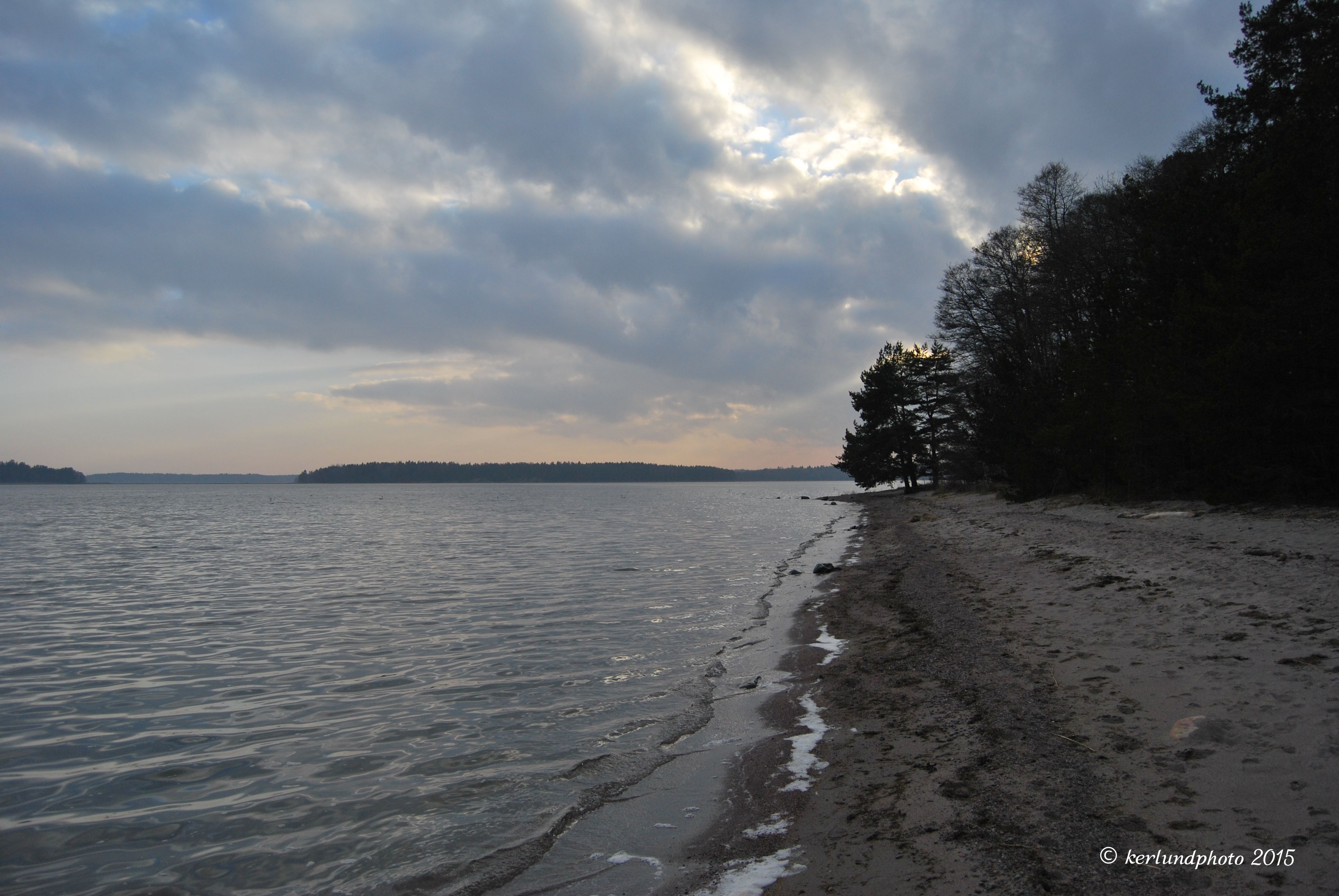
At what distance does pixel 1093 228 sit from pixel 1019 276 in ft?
19.0

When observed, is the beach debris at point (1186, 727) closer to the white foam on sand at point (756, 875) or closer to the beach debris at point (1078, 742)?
the beach debris at point (1078, 742)

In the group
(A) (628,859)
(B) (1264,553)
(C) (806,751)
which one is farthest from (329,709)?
(B) (1264,553)

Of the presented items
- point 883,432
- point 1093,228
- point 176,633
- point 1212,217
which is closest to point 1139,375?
point 1212,217

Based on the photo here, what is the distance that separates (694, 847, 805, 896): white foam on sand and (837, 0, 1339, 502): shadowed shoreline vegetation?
17.4 meters

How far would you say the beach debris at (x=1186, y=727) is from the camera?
521 centimetres

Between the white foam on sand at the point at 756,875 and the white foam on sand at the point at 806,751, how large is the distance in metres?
1.12

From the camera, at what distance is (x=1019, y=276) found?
122ft

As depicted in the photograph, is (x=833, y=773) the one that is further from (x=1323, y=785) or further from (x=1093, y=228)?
(x=1093, y=228)

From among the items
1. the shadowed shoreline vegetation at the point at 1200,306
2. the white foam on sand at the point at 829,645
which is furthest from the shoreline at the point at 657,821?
the shadowed shoreline vegetation at the point at 1200,306

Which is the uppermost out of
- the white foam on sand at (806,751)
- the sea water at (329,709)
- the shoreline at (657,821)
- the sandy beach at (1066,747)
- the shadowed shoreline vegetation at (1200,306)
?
the shadowed shoreline vegetation at (1200,306)

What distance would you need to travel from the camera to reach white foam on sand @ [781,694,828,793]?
5.73 metres

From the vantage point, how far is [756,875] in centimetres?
430

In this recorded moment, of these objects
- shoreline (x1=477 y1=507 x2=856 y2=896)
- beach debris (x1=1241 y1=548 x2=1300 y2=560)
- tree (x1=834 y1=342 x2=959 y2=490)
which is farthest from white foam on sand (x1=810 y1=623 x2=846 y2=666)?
tree (x1=834 y1=342 x2=959 y2=490)

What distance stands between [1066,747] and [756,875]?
285 centimetres
